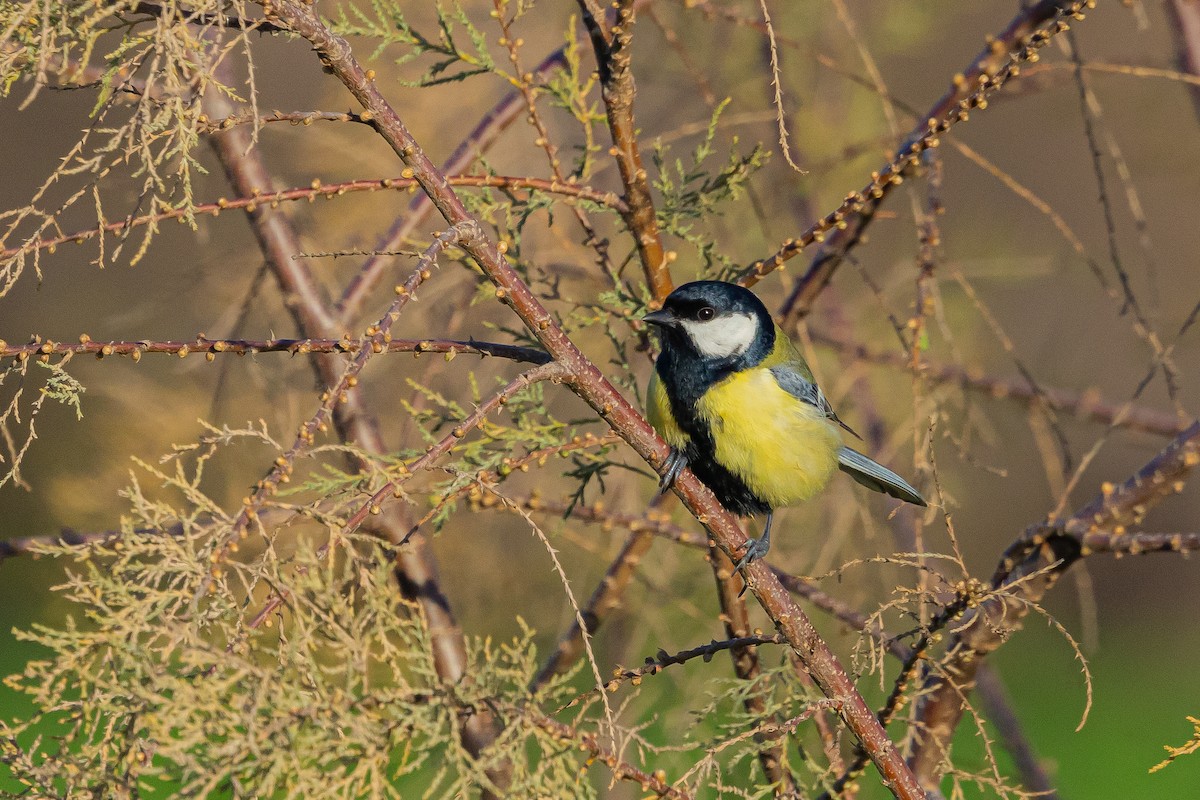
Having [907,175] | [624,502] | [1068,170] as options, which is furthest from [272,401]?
→ [1068,170]

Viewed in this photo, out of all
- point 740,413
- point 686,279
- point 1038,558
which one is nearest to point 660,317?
point 740,413

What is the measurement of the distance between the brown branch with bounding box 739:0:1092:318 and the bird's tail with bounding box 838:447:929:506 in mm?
518

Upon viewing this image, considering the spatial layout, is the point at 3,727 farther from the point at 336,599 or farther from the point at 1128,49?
the point at 1128,49

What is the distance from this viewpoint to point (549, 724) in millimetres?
1701

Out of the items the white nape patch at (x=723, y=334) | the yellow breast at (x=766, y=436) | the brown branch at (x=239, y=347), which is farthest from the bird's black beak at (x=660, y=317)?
the brown branch at (x=239, y=347)

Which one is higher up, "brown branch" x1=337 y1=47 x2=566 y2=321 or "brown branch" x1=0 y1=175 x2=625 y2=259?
"brown branch" x1=337 y1=47 x2=566 y2=321

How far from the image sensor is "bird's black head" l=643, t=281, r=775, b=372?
259 cm

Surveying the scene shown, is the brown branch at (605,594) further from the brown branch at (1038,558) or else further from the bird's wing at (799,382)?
the brown branch at (1038,558)

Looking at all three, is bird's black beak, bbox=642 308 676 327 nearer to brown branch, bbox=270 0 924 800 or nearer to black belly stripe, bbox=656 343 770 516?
black belly stripe, bbox=656 343 770 516

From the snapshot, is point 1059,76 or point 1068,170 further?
point 1068,170

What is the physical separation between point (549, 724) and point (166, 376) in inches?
194

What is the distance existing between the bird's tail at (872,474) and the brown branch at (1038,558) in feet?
2.33

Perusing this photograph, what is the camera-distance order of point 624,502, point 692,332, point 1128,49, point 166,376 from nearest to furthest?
1. point 692,332
2. point 624,502
3. point 166,376
4. point 1128,49

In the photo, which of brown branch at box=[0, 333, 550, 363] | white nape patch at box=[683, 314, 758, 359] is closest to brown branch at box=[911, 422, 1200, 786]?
white nape patch at box=[683, 314, 758, 359]
